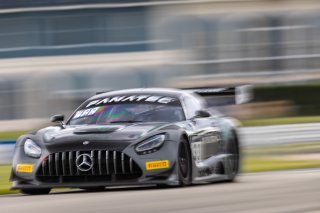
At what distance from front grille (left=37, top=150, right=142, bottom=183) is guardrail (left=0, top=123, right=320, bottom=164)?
27.1 feet

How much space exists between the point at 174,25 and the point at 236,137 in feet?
78.8

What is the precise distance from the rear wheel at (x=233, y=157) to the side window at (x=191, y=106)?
69 cm

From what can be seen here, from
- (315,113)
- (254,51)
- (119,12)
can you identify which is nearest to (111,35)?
(119,12)

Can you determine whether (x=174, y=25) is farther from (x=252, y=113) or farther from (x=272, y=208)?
(x=272, y=208)

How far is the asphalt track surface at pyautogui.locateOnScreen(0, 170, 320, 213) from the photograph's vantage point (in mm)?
8328

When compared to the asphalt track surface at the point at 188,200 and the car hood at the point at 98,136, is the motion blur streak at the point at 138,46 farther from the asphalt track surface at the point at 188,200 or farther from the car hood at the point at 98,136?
the asphalt track surface at the point at 188,200

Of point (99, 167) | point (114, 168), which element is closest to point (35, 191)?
point (99, 167)

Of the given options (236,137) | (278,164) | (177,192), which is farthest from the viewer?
(278,164)

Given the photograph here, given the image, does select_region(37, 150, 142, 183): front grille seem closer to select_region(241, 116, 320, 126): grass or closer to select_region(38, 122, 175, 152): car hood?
select_region(38, 122, 175, 152): car hood

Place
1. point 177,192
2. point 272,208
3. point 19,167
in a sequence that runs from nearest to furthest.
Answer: point 272,208 → point 177,192 → point 19,167

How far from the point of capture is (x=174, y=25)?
1462 inches

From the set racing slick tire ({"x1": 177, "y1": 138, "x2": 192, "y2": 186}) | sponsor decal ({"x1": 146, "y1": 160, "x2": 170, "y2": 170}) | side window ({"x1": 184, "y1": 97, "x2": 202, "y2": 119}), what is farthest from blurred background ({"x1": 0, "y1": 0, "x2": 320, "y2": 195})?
sponsor decal ({"x1": 146, "y1": 160, "x2": 170, "y2": 170})

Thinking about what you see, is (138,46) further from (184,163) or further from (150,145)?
(150,145)

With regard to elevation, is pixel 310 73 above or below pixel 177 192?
below
